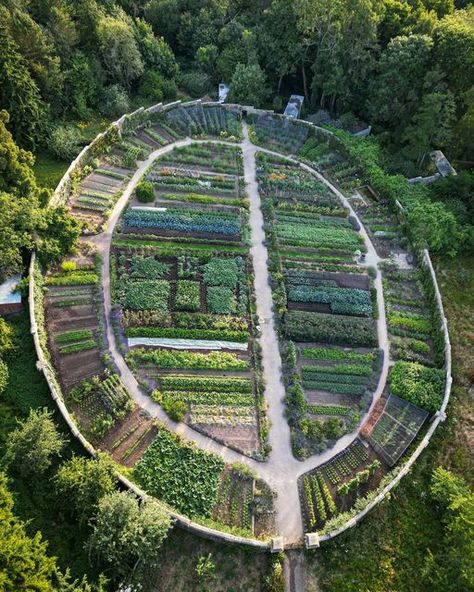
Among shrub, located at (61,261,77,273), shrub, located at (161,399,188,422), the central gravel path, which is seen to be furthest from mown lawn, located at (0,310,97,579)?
shrub, located at (61,261,77,273)

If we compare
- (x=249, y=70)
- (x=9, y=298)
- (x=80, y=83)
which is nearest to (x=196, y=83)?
(x=249, y=70)

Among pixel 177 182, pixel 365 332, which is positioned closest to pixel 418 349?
pixel 365 332

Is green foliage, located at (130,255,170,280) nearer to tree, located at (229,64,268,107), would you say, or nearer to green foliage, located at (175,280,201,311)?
green foliage, located at (175,280,201,311)

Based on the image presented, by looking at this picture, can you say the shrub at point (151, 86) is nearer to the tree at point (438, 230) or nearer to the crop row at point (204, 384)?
the tree at point (438, 230)

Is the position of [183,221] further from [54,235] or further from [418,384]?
[418,384]

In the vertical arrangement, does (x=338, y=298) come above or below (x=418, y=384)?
above
